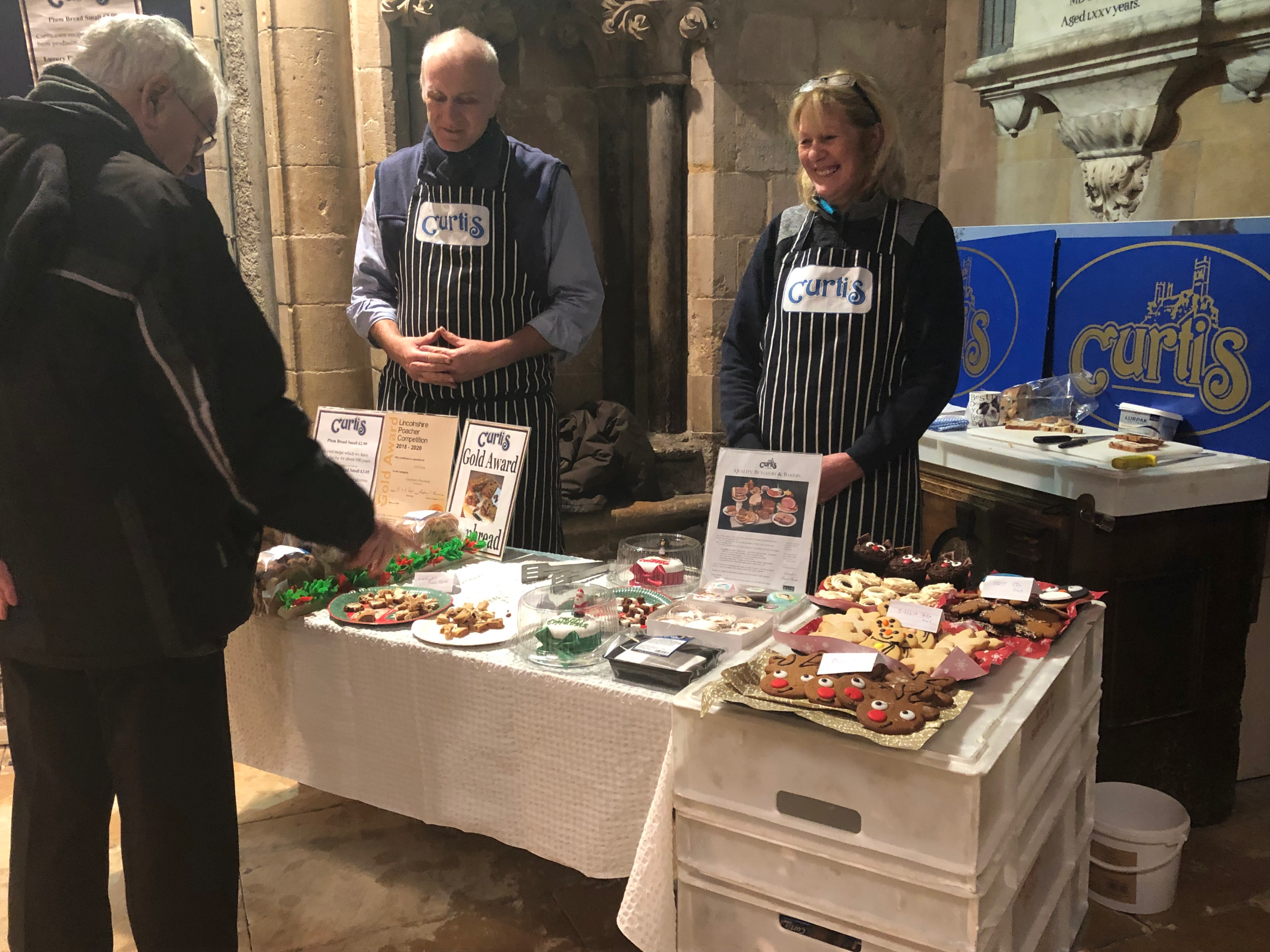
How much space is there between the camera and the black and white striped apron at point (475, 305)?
7.78ft

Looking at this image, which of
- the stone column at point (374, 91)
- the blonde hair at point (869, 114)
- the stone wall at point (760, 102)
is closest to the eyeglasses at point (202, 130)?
the blonde hair at point (869, 114)

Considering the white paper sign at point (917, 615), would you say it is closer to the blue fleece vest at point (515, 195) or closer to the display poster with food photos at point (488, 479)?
the display poster with food photos at point (488, 479)

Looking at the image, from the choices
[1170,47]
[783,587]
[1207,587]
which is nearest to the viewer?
[783,587]

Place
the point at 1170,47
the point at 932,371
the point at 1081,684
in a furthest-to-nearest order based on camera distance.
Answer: the point at 1170,47 → the point at 932,371 → the point at 1081,684

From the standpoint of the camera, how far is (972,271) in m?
3.39

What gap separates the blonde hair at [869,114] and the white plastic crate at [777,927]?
4.48 ft

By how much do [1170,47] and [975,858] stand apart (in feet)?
8.56

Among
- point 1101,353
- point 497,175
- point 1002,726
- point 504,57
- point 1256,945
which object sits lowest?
point 1256,945

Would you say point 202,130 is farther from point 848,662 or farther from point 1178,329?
point 1178,329

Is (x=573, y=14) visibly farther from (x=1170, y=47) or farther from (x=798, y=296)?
(x=798, y=296)

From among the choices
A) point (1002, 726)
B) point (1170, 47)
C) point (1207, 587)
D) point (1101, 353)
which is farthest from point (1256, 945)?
point (1170, 47)

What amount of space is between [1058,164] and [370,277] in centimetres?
241

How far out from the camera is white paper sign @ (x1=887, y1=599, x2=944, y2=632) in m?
1.58

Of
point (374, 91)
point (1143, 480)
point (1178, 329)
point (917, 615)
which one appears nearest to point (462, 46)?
point (917, 615)
